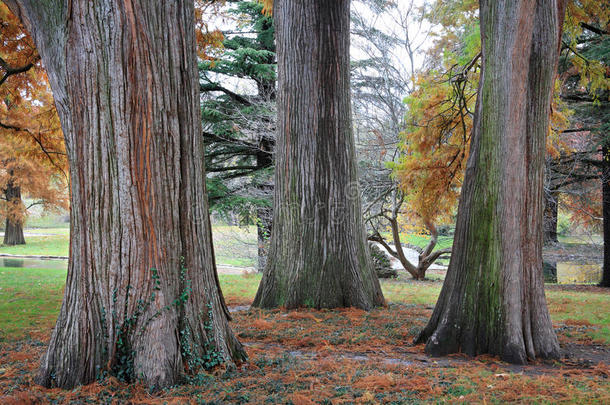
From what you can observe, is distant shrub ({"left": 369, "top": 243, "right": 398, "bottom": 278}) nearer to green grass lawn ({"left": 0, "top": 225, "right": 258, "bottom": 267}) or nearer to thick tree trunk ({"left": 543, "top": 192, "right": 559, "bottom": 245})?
green grass lawn ({"left": 0, "top": 225, "right": 258, "bottom": 267})

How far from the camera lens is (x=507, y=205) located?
5059 mm

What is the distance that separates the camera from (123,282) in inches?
154

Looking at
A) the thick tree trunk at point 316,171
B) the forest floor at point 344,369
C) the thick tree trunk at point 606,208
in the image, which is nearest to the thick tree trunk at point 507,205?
the forest floor at point 344,369

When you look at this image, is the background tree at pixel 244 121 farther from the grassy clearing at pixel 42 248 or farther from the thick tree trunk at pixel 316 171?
the grassy clearing at pixel 42 248

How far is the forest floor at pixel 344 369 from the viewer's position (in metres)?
3.53

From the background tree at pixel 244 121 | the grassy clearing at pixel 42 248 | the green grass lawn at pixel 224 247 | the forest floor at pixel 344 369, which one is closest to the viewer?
the forest floor at pixel 344 369

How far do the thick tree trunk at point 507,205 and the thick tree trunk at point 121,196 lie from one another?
9.24ft

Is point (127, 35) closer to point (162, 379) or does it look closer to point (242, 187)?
point (162, 379)

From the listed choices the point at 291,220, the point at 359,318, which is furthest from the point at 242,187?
the point at 359,318

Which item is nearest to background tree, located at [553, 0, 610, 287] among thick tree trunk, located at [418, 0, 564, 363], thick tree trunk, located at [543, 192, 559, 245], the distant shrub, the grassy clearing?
thick tree trunk, located at [543, 192, 559, 245]

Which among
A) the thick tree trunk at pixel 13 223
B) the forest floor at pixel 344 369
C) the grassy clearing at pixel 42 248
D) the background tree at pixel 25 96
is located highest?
the background tree at pixel 25 96

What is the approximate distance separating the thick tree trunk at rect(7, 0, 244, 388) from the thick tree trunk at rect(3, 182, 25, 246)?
1115 inches

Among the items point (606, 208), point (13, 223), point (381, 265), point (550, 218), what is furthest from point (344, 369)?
point (13, 223)

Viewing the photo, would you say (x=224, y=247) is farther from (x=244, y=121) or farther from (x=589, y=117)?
(x=589, y=117)
